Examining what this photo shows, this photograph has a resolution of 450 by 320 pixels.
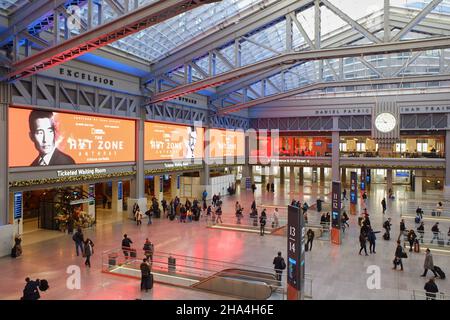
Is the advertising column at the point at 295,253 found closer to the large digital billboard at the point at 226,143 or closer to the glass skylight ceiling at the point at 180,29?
the glass skylight ceiling at the point at 180,29

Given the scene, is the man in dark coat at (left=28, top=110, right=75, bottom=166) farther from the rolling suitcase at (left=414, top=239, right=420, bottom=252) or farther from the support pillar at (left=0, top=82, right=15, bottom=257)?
the rolling suitcase at (left=414, top=239, right=420, bottom=252)

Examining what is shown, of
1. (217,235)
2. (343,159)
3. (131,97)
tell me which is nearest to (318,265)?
(217,235)

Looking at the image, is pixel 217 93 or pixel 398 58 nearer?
pixel 217 93

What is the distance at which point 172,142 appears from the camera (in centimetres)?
2939

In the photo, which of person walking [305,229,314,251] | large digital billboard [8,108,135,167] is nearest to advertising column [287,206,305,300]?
person walking [305,229,314,251]

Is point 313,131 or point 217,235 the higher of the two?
point 313,131

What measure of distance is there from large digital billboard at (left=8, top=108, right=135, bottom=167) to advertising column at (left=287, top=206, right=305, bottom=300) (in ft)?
45.7

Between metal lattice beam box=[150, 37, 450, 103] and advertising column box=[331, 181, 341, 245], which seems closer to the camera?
metal lattice beam box=[150, 37, 450, 103]

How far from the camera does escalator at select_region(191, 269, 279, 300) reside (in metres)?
12.2

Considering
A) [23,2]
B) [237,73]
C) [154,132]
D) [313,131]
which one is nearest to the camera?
[23,2]

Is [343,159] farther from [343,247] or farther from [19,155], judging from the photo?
[19,155]

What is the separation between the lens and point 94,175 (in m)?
21.8

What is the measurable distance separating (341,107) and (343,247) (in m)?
26.1

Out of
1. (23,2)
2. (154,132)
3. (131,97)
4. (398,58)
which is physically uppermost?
(398,58)
